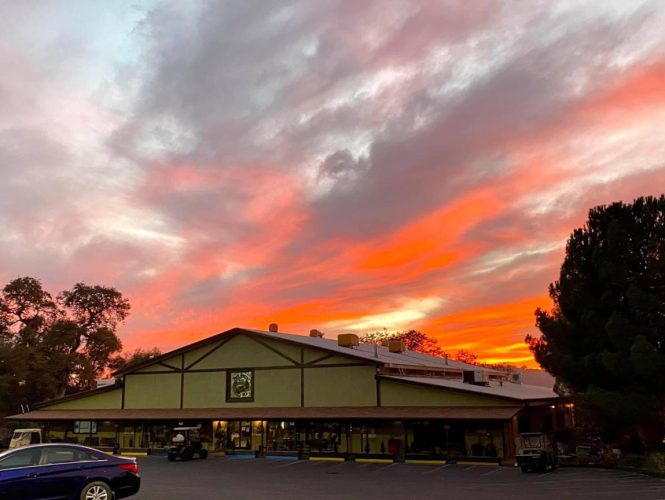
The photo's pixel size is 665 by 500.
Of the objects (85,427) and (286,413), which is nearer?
(286,413)

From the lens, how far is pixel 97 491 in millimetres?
14016

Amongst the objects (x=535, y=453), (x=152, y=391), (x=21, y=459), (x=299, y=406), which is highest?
(x=152, y=391)

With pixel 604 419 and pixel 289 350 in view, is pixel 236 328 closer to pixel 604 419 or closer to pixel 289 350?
pixel 289 350

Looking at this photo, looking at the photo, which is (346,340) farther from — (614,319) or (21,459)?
(21,459)

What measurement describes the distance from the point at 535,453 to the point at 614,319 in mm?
7460

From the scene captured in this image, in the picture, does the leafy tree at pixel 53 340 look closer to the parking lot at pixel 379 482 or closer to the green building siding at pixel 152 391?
the green building siding at pixel 152 391

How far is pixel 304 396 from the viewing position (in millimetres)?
39406

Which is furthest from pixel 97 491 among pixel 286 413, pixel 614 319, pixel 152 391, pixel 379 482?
pixel 152 391

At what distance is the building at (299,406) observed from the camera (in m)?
34.2

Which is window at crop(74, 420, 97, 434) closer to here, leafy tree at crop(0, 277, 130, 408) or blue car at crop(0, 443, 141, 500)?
leafy tree at crop(0, 277, 130, 408)

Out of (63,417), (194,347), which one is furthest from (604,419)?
(63,417)

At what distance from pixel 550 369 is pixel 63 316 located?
56359mm

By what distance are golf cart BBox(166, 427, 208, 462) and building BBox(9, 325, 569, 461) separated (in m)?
2.41

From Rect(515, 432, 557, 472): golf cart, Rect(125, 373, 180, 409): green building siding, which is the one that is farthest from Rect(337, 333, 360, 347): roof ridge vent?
Rect(515, 432, 557, 472): golf cart
